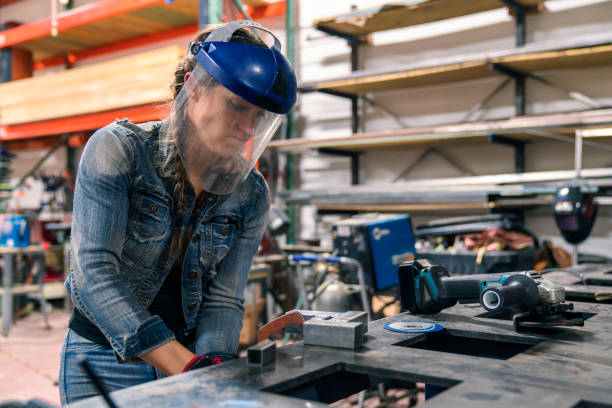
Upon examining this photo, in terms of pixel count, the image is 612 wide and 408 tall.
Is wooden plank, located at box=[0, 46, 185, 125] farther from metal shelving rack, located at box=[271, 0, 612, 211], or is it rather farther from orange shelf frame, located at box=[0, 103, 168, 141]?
metal shelving rack, located at box=[271, 0, 612, 211]

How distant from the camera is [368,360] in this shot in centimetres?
87

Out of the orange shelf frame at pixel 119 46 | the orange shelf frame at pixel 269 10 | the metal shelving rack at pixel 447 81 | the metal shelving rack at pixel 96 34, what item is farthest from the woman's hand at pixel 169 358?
the orange shelf frame at pixel 119 46

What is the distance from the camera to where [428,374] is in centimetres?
79

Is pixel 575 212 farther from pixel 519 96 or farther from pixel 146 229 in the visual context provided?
pixel 146 229

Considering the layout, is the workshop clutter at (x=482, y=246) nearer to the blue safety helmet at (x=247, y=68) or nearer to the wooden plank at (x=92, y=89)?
the wooden plank at (x=92, y=89)

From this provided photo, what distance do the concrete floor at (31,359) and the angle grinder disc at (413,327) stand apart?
201 centimetres

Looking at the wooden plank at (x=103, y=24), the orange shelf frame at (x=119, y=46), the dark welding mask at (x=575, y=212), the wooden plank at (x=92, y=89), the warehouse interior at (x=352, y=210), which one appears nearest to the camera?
the warehouse interior at (x=352, y=210)

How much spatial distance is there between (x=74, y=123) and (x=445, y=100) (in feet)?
11.8

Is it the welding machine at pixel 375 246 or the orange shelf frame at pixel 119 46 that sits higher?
the orange shelf frame at pixel 119 46

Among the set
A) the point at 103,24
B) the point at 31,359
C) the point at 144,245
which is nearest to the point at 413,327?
the point at 144,245

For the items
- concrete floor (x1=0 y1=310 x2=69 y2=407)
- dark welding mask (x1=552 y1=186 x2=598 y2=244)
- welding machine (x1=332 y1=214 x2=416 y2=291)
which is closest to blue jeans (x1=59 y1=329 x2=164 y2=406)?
Result: concrete floor (x1=0 y1=310 x2=69 y2=407)

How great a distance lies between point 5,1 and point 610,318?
9.49m

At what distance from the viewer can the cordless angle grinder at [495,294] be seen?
106 centimetres

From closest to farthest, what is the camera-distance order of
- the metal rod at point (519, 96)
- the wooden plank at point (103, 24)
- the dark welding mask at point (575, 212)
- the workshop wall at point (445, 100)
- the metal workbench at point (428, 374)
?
the metal workbench at point (428, 374)
the dark welding mask at point (575, 212)
the workshop wall at point (445, 100)
the metal rod at point (519, 96)
the wooden plank at point (103, 24)
